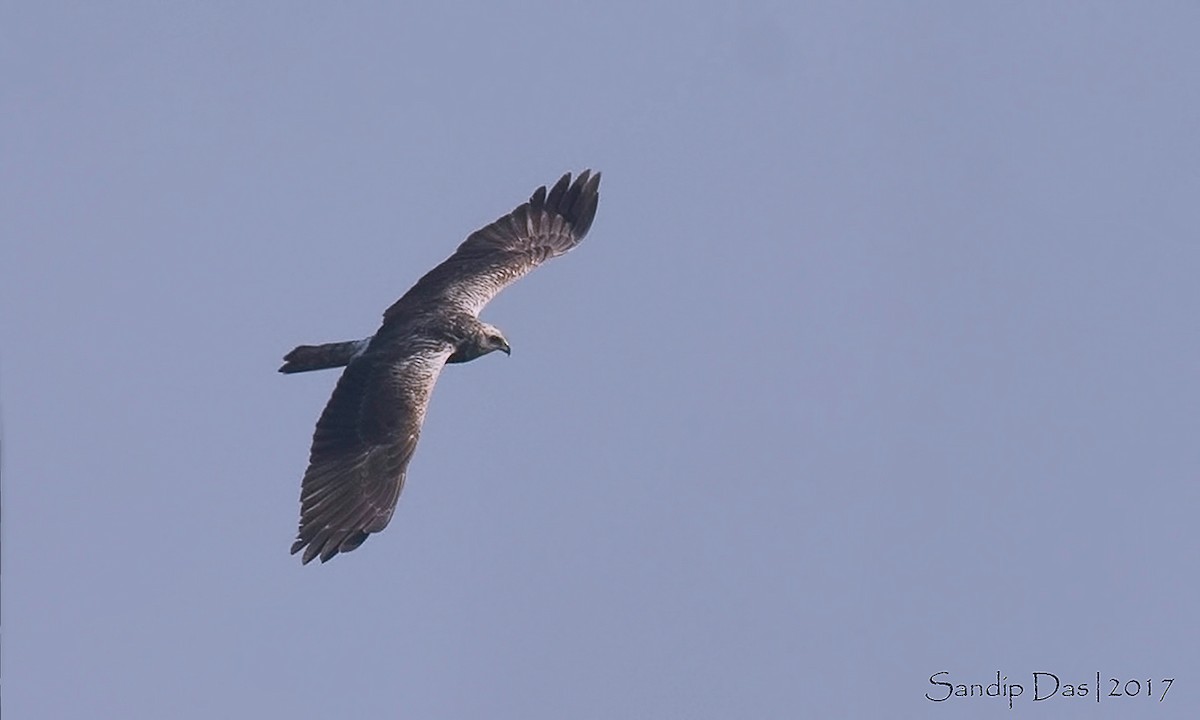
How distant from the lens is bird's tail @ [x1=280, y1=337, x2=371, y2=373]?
2806cm

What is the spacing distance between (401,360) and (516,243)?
416cm

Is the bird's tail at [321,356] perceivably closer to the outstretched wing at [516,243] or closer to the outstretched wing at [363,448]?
the outstretched wing at [363,448]

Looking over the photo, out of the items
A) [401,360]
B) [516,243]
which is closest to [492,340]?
[401,360]

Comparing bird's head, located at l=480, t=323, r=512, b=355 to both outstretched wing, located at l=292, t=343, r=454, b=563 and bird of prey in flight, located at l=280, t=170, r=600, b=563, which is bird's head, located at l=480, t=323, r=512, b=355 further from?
outstretched wing, located at l=292, t=343, r=454, b=563

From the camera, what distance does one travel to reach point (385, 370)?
27.5 metres

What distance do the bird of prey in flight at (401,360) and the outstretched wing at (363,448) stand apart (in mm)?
11

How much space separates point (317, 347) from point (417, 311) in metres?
1.53

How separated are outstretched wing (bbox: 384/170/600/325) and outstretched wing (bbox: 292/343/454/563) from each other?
2241mm

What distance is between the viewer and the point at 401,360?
27672mm

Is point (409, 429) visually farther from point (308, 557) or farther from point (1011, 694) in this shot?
point (1011, 694)

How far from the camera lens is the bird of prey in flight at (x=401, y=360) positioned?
85.9 ft

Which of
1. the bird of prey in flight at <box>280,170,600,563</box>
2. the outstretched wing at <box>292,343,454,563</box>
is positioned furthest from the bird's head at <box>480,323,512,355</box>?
the outstretched wing at <box>292,343,454,563</box>

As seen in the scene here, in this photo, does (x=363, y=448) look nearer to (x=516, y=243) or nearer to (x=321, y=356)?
(x=321, y=356)

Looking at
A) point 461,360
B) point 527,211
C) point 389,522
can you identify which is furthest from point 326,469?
point 527,211
